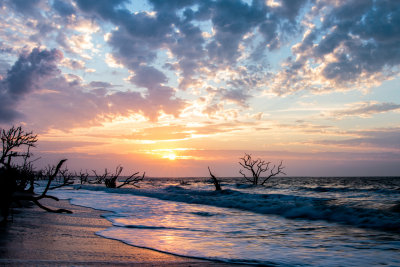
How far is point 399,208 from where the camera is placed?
1120cm

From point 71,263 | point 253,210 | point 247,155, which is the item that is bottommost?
point 253,210

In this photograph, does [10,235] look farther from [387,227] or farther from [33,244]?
[387,227]

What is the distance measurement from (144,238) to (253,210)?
8.51 meters

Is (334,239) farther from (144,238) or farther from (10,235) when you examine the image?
(10,235)

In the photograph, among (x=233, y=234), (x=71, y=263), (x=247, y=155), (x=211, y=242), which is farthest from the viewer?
→ (x=247, y=155)

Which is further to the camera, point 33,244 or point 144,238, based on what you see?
point 144,238

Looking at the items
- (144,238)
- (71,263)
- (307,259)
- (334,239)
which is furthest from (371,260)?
(71,263)

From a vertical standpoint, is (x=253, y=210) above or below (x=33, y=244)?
below

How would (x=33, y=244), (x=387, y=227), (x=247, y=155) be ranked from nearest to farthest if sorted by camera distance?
(x=33, y=244) → (x=387, y=227) → (x=247, y=155)

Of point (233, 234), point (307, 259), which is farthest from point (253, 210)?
point (307, 259)

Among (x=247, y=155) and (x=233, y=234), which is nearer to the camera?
(x=233, y=234)

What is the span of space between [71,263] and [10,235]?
88.4 inches

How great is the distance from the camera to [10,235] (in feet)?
16.7

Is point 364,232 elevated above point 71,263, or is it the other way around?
point 71,263
